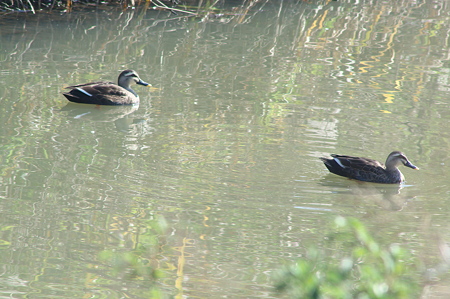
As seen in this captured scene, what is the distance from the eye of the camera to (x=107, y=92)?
37.3 feet

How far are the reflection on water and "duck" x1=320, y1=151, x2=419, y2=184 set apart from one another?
0.56ft

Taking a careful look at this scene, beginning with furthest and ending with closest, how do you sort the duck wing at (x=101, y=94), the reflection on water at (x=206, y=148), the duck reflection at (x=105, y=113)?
1. the duck wing at (x=101, y=94)
2. the duck reflection at (x=105, y=113)
3. the reflection on water at (x=206, y=148)

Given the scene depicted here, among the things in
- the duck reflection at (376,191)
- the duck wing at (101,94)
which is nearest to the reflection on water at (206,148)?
the duck reflection at (376,191)

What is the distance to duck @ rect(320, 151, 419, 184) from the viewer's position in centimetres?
810

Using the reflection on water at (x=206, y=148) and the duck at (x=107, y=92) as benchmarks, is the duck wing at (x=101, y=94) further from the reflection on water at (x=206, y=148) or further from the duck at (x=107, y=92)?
the reflection on water at (x=206, y=148)

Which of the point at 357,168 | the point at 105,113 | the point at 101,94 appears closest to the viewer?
the point at 357,168

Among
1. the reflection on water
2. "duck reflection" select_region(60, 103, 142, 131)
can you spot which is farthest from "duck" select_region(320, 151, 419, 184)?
"duck reflection" select_region(60, 103, 142, 131)

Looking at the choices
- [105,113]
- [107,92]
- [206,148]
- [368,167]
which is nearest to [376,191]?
[368,167]

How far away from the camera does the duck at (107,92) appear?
1109cm

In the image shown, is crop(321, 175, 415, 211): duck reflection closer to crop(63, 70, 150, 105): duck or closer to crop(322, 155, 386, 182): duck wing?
crop(322, 155, 386, 182): duck wing

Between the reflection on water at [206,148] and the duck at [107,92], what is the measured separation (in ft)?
→ 0.56

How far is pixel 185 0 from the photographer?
1880 cm

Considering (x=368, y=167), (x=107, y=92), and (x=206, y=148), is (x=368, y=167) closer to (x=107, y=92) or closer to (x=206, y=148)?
(x=206, y=148)

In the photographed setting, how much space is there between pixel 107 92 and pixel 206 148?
3.37 metres
